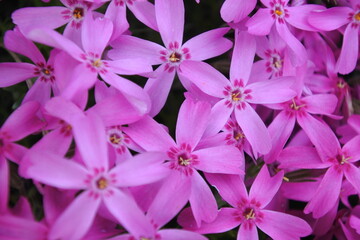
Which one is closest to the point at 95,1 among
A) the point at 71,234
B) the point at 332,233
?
the point at 71,234

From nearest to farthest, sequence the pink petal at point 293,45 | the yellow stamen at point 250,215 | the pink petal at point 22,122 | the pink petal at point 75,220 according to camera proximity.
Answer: the pink petal at point 75,220, the pink petal at point 22,122, the yellow stamen at point 250,215, the pink petal at point 293,45

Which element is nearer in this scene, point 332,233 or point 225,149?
point 225,149

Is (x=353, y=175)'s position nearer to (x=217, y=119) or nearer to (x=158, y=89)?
(x=217, y=119)

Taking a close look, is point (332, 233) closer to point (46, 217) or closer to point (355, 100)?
point (355, 100)

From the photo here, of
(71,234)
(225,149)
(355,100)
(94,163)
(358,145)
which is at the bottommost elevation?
(71,234)

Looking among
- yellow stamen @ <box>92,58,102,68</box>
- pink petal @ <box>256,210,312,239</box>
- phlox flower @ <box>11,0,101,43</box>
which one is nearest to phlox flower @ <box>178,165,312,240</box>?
pink petal @ <box>256,210,312,239</box>

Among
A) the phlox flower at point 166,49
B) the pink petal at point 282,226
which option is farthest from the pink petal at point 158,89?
the pink petal at point 282,226

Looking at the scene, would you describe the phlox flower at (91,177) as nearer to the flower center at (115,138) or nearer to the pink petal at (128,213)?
the pink petal at (128,213)
